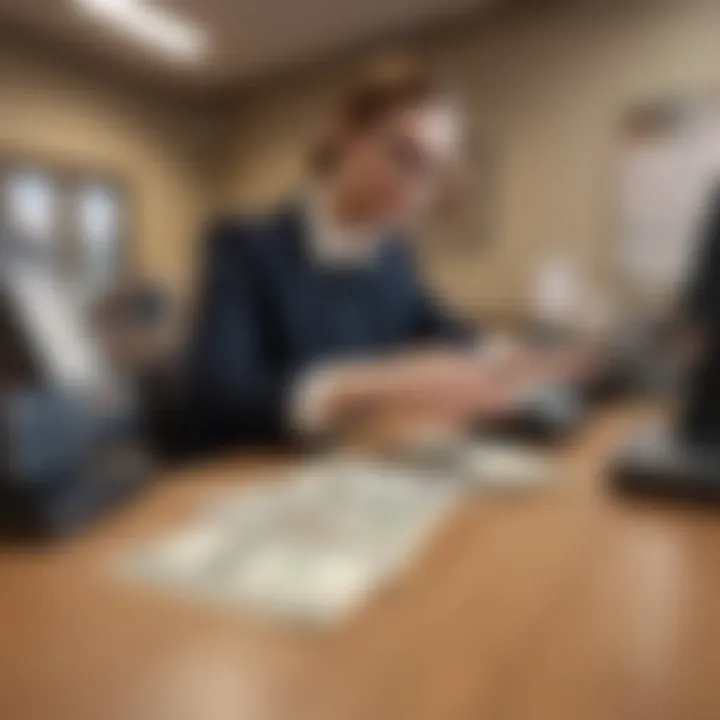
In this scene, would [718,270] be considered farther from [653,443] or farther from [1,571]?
[1,571]

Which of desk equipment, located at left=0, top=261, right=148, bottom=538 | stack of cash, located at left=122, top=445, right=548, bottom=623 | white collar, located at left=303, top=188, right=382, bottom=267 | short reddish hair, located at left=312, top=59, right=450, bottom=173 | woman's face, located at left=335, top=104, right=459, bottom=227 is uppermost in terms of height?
short reddish hair, located at left=312, top=59, right=450, bottom=173

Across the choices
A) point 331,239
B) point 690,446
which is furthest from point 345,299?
point 690,446

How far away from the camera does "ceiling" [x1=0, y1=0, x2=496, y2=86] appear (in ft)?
0.87

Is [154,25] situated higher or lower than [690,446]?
higher

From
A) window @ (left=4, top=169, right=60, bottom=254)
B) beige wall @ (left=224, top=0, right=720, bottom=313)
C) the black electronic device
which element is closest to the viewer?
window @ (left=4, top=169, right=60, bottom=254)

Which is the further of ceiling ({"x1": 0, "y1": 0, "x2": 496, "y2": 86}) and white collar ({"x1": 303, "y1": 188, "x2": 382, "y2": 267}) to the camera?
white collar ({"x1": 303, "y1": 188, "x2": 382, "y2": 267})

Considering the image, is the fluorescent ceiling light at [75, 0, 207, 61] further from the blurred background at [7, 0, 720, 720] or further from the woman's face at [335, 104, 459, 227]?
the woman's face at [335, 104, 459, 227]

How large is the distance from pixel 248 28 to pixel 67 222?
0.40 feet

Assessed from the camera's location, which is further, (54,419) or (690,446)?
(690,446)

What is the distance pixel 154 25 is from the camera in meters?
0.31

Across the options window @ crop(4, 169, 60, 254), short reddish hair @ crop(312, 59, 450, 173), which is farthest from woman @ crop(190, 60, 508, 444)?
window @ crop(4, 169, 60, 254)

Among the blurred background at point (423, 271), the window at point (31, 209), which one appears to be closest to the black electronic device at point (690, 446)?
the blurred background at point (423, 271)

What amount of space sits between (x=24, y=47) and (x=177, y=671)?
216 millimetres

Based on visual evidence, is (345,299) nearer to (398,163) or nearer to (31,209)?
(398,163)
